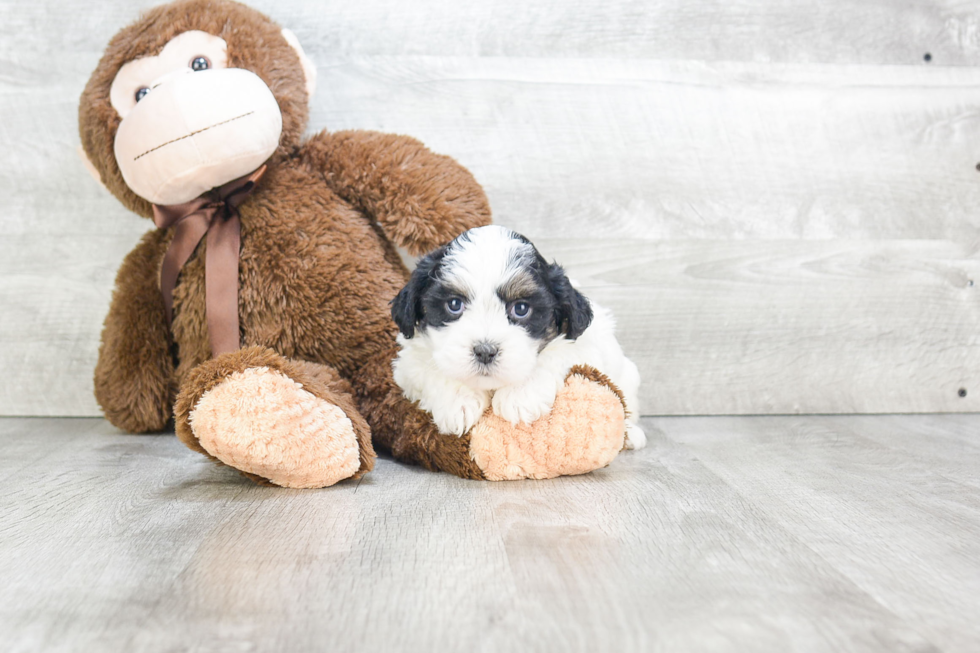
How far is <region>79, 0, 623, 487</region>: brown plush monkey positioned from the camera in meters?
1.24

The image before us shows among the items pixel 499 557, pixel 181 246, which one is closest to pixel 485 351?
pixel 499 557

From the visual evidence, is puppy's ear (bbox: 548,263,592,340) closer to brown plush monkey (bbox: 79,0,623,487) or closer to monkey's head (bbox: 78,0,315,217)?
brown plush monkey (bbox: 79,0,623,487)

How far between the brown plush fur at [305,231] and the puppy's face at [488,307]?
0.67ft

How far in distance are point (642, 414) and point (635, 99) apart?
73 cm

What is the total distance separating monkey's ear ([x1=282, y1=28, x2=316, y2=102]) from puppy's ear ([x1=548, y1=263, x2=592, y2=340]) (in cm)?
69

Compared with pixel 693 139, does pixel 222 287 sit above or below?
below

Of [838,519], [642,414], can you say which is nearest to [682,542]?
[838,519]

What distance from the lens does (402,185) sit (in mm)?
1456

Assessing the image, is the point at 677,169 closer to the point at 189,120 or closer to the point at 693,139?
the point at 693,139

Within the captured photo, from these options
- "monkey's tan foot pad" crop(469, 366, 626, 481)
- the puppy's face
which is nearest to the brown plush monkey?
"monkey's tan foot pad" crop(469, 366, 626, 481)

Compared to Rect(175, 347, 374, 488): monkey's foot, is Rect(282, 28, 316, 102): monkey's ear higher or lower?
higher

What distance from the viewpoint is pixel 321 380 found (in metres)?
1.32

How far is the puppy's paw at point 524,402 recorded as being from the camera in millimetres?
1227

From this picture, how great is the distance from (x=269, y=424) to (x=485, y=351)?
0.33 meters
